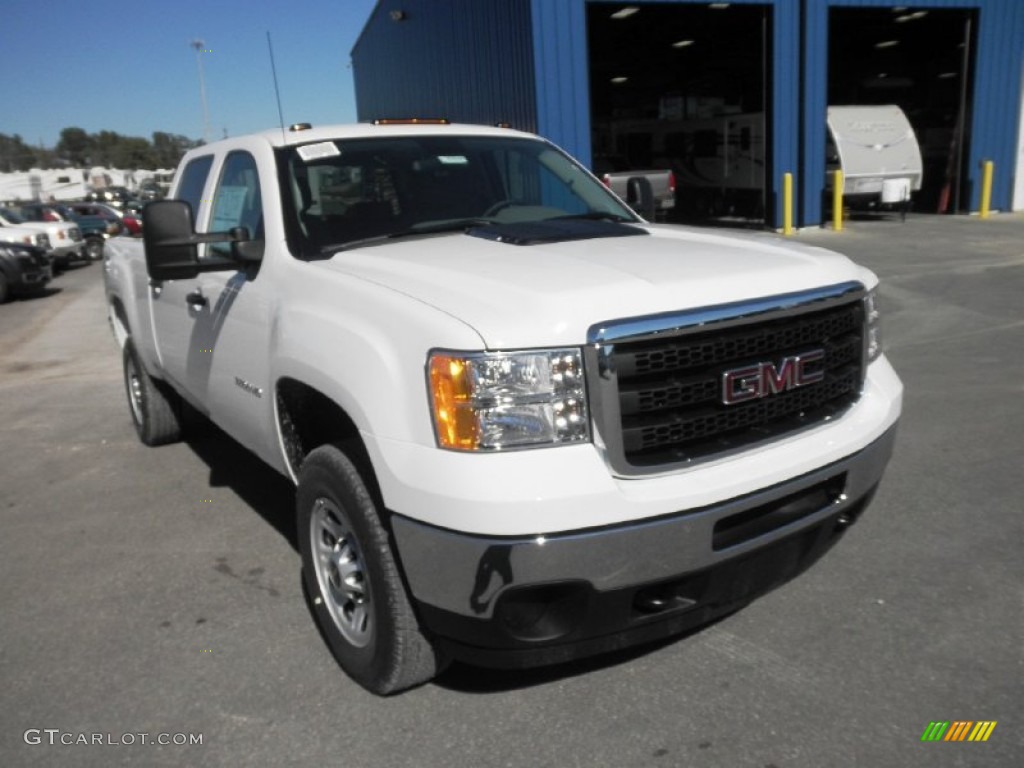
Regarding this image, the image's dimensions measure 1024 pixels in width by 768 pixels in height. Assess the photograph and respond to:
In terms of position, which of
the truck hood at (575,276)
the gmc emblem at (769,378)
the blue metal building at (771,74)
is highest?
the blue metal building at (771,74)

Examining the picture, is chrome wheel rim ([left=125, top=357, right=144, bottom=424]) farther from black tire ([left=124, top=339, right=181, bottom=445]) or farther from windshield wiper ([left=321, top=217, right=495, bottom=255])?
windshield wiper ([left=321, top=217, right=495, bottom=255])

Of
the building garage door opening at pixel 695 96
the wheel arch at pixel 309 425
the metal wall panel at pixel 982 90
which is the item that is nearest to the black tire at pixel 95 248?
the building garage door opening at pixel 695 96

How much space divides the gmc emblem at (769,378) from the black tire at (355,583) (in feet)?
3.68

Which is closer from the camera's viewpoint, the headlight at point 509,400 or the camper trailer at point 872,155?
the headlight at point 509,400

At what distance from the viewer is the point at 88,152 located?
136875 millimetres

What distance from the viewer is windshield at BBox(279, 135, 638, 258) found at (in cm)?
359

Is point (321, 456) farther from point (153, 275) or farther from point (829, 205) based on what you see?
point (829, 205)

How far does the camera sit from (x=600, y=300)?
2438mm

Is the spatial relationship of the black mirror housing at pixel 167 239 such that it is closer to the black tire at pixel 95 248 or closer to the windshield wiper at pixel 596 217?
the windshield wiper at pixel 596 217

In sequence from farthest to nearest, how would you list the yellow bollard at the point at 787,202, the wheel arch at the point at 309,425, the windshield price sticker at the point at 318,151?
1. the yellow bollard at the point at 787,202
2. the windshield price sticker at the point at 318,151
3. the wheel arch at the point at 309,425

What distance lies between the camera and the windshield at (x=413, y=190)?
3586 mm

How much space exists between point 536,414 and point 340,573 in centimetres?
110

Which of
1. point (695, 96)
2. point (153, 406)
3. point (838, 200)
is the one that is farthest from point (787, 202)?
point (153, 406)

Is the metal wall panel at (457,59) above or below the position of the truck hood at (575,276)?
above
